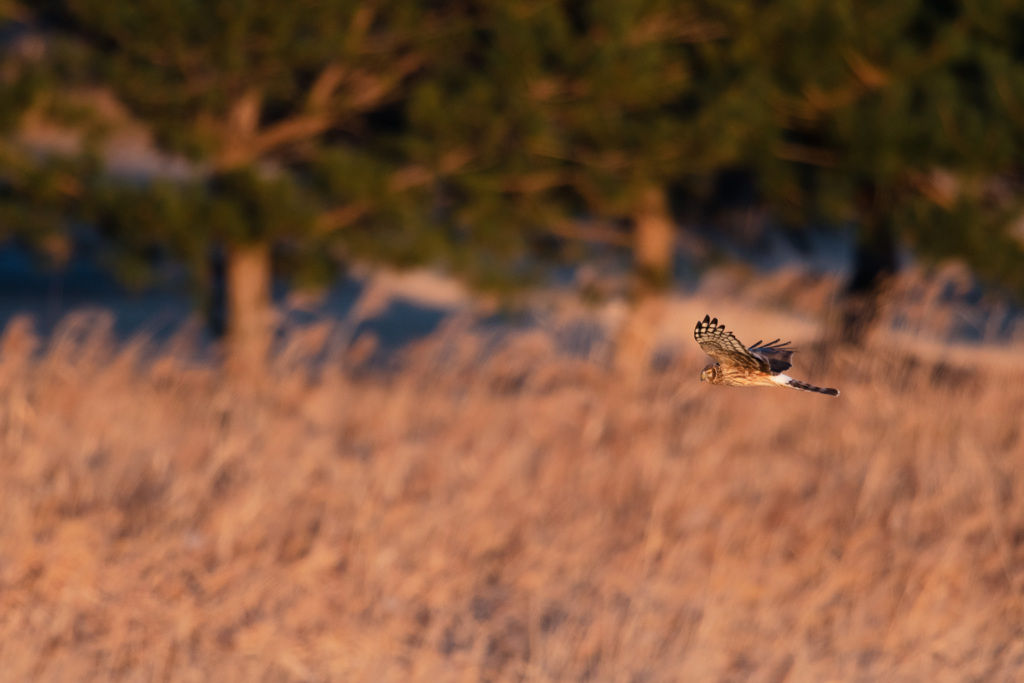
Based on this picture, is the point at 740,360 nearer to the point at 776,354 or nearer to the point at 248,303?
the point at 776,354

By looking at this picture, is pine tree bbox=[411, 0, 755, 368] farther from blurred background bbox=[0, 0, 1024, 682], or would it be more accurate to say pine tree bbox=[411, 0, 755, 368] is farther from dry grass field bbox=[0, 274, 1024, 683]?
dry grass field bbox=[0, 274, 1024, 683]

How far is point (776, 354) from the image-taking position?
798 millimetres

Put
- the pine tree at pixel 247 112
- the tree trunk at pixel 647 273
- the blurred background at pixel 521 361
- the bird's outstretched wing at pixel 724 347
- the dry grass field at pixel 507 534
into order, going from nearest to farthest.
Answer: the bird's outstretched wing at pixel 724 347 < the dry grass field at pixel 507 534 < the blurred background at pixel 521 361 < the pine tree at pixel 247 112 < the tree trunk at pixel 647 273

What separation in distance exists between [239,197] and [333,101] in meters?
1.29

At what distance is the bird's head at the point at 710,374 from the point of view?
0.79 metres

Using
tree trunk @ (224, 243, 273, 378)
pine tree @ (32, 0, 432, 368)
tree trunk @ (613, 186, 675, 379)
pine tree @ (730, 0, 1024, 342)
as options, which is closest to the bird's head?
pine tree @ (32, 0, 432, 368)

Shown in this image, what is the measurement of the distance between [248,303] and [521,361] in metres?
3.99

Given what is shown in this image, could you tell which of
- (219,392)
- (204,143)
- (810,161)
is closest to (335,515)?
(219,392)

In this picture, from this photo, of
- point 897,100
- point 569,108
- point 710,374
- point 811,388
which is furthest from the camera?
point 897,100

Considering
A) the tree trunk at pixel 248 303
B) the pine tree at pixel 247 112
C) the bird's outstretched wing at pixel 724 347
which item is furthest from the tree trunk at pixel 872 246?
the bird's outstretched wing at pixel 724 347

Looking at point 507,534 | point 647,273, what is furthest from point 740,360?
point 647,273

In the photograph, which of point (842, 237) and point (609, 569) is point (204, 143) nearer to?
point (609, 569)

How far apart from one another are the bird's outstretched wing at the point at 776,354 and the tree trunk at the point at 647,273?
260 inches

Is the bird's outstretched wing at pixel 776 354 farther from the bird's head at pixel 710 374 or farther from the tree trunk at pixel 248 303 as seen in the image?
the tree trunk at pixel 248 303
